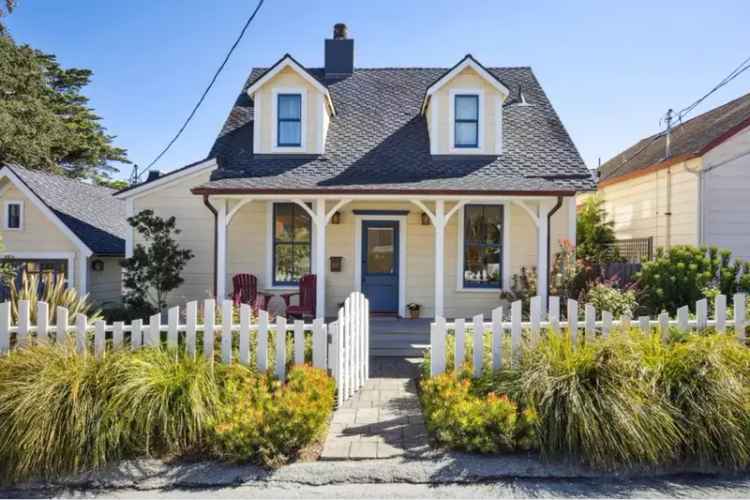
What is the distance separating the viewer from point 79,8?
10.1m

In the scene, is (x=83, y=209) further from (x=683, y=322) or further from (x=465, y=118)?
(x=683, y=322)

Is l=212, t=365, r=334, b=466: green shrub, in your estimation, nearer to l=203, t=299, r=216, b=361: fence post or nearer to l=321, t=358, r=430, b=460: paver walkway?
l=321, t=358, r=430, b=460: paver walkway

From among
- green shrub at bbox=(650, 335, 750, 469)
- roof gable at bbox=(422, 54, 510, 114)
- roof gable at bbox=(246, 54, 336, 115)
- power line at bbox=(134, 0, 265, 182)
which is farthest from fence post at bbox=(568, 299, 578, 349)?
power line at bbox=(134, 0, 265, 182)

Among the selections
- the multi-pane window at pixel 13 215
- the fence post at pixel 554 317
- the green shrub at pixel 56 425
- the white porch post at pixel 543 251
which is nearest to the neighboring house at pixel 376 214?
the white porch post at pixel 543 251

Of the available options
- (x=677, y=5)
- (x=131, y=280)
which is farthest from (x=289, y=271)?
(x=677, y=5)

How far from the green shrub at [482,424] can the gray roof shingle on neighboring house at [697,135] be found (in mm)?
10279

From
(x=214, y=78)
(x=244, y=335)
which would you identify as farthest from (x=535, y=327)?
(x=214, y=78)

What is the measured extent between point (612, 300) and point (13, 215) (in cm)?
1379

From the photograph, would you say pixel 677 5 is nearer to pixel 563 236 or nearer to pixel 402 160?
pixel 563 236

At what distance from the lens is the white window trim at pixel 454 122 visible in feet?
32.6

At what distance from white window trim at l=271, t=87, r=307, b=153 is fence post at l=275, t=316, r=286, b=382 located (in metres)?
6.20

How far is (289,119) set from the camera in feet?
32.9

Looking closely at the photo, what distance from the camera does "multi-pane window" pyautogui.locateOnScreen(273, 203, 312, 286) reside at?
9.89 meters

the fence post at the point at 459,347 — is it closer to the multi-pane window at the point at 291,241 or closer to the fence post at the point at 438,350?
the fence post at the point at 438,350
